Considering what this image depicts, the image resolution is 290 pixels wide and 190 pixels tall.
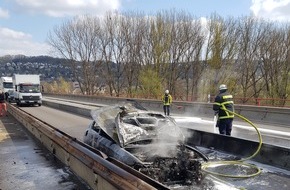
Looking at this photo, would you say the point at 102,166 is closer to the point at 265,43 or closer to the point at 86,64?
the point at 265,43

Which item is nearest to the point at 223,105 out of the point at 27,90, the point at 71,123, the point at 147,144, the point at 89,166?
the point at 147,144

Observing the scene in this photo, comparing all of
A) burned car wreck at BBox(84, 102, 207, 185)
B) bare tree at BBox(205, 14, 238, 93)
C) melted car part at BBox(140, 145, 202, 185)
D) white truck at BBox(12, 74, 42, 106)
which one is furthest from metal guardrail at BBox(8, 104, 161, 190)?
bare tree at BBox(205, 14, 238, 93)

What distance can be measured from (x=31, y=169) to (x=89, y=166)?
8.10ft

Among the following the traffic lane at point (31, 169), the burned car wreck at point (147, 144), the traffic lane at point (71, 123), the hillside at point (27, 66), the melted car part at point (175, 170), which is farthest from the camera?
the hillside at point (27, 66)

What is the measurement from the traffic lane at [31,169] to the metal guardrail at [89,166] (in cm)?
19

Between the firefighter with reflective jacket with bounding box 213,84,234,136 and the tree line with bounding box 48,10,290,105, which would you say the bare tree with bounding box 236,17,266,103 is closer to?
the tree line with bounding box 48,10,290,105

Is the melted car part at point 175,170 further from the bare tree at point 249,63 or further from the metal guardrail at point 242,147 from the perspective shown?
the bare tree at point 249,63

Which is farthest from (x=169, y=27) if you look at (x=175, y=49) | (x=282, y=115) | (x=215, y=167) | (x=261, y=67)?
(x=215, y=167)

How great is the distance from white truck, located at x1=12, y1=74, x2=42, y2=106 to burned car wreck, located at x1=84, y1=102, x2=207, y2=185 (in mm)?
25898

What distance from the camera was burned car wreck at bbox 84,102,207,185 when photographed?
240 inches

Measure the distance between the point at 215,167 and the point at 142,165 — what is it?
93.4 inches

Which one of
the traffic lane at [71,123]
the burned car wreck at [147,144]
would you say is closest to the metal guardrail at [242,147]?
the burned car wreck at [147,144]

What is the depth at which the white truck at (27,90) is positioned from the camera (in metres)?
32.6

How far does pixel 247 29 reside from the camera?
46688 mm
